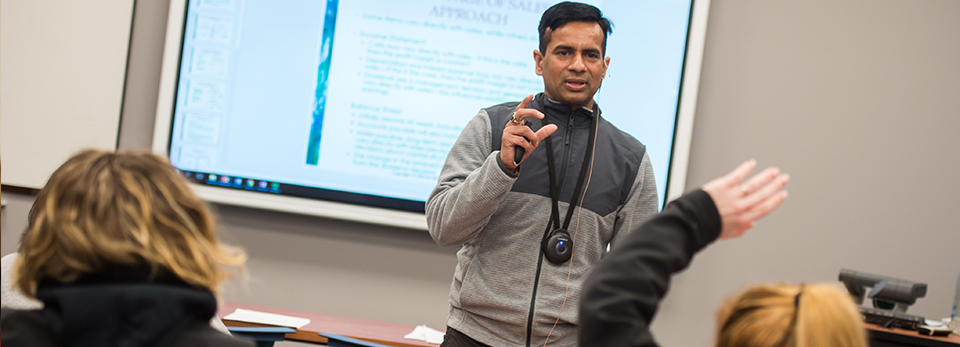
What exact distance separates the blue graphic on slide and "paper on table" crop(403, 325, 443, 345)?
825 mm

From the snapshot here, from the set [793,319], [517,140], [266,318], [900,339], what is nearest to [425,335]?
[266,318]

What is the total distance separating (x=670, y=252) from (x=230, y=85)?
2320 millimetres

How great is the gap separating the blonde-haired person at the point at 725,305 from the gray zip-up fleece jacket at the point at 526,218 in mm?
620

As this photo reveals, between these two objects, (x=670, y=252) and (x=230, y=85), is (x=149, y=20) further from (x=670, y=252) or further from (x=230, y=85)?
(x=670, y=252)

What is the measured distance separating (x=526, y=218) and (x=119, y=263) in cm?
101

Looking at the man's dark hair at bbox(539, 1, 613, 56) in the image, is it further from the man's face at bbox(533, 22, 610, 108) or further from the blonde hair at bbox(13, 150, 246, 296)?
the blonde hair at bbox(13, 150, 246, 296)

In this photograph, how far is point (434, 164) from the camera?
2.77m

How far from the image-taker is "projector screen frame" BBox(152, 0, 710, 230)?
2703mm

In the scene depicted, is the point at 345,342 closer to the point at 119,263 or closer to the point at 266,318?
the point at 266,318

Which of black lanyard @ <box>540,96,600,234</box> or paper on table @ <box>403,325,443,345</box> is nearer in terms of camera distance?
black lanyard @ <box>540,96,600,234</box>

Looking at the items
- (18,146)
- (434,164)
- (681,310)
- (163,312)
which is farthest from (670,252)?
(18,146)

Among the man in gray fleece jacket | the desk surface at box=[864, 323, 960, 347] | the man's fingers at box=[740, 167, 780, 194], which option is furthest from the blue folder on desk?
the desk surface at box=[864, 323, 960, 347]

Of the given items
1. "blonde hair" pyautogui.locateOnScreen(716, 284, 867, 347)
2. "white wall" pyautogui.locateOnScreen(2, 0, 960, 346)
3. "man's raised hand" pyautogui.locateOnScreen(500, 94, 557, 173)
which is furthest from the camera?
"white wall" pyautogui.locateOnScreen(2, 0, 960, 346)

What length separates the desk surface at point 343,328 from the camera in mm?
2264
